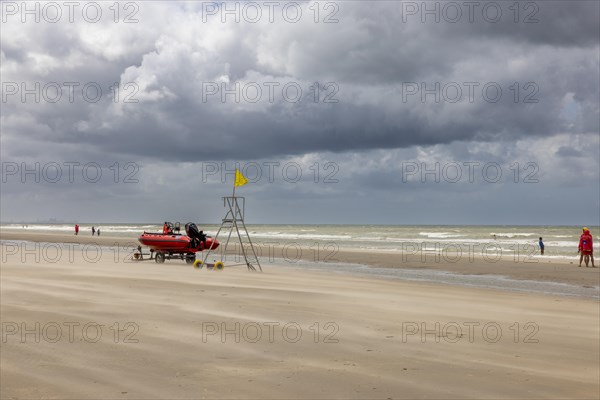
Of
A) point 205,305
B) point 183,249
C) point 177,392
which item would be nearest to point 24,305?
point 205,305

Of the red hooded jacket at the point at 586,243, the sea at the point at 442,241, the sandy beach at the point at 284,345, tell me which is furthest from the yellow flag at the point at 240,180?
the sea at the point at 442,241

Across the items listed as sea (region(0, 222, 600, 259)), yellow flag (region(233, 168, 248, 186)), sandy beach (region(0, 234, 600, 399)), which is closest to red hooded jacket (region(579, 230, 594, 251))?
sea (region(0, 222, 600, 259))

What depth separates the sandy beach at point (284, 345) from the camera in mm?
5520

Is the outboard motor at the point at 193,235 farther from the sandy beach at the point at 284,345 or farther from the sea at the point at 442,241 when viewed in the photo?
the sea at the point at 442,241

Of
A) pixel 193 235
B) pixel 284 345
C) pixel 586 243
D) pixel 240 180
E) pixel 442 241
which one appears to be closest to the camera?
pixel 284 345

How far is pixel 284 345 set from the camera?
7.36m

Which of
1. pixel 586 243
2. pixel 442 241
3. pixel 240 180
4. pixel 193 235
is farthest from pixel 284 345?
pixel 442 241

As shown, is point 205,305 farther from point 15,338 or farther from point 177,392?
point 177,392

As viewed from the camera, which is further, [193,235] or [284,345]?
[193,235]

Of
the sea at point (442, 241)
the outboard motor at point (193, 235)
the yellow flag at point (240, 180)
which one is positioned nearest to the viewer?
the yellow flag at point (240, 180)

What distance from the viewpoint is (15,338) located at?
283 inches

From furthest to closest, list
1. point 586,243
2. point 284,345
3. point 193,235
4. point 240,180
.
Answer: point 193,235, point 586,243, point 240,180, point 284,345

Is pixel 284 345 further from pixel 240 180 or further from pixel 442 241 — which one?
pixel 442 241

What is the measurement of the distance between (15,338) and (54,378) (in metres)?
2.06
